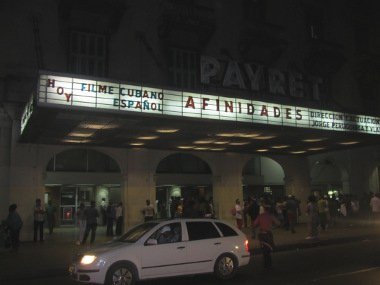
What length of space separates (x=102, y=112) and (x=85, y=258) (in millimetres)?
5591

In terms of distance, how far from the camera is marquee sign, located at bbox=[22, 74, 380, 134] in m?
13.2

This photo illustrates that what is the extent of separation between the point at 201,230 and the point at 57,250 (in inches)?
318

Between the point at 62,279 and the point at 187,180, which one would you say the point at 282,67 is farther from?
the point at 62,279

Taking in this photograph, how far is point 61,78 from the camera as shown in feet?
43.4

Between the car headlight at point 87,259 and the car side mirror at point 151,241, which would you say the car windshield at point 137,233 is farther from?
the car headlight at point 87,259

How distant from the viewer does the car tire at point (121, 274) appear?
941cm

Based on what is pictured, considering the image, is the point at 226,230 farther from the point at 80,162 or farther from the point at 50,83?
the point at 80,162

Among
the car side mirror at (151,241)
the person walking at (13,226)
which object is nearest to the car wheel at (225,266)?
the car side mirror at (151,241)

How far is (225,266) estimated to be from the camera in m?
10.9

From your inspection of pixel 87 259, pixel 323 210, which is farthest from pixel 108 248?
pixel 323 210

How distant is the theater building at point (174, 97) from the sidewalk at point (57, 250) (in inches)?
89.8

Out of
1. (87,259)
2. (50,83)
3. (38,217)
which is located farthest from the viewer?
(38,217)

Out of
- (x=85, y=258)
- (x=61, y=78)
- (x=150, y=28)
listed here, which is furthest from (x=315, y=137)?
(x=85, y=258)

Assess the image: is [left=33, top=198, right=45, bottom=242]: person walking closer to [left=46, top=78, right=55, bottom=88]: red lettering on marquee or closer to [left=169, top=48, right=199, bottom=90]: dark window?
[left=46, top=78, right=55, bottom=88]: red lettering on marquee
